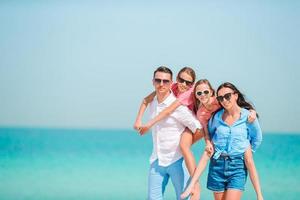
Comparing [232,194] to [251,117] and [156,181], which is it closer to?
[251,117]

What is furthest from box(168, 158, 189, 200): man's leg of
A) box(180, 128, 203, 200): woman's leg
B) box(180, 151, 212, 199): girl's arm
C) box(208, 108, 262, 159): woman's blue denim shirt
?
box(208, 108, 262, 159): woman's blue denim shirt

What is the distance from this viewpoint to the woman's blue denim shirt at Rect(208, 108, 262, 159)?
5043 millimetres

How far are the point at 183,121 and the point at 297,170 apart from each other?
22.1 metres

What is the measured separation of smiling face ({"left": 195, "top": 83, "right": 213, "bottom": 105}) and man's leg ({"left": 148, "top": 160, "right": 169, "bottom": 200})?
0.79 meters

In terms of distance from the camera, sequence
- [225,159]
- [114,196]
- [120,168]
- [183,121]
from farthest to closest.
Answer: [120,168]
[114,196]
[183,121]
[225,159]

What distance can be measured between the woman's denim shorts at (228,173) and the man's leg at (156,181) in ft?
2.00

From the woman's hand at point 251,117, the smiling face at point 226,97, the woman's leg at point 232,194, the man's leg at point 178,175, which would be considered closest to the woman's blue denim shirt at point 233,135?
the woman's hand at point 251,117

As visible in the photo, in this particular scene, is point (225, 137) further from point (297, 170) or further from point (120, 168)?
point (297, 170)

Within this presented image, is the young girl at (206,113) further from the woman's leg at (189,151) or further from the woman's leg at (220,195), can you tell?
the woman's leg at (220,195)

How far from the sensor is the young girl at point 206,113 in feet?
16.7

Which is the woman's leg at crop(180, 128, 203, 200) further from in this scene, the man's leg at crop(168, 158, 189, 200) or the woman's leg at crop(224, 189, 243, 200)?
the woman's leg at crop(224, 189, 243, 200)

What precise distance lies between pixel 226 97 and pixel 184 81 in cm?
64

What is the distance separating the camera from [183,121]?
Result: 545 centimetres

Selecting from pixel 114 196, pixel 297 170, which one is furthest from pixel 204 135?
pixel 297 170
